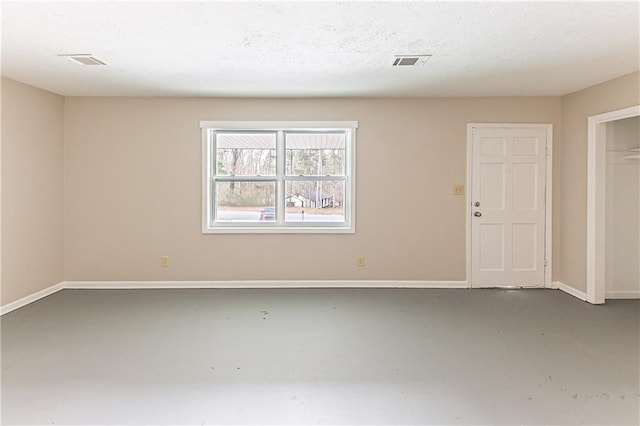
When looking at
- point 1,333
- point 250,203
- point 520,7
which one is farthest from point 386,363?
point 1,333

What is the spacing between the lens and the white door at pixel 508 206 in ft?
14.9

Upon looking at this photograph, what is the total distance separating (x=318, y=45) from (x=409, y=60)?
85 centimetres

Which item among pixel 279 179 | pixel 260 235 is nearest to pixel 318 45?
pixel 279 179

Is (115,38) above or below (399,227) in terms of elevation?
above

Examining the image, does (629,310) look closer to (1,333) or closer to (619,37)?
(619,37)

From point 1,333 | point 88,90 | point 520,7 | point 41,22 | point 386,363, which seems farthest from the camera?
point 88,90

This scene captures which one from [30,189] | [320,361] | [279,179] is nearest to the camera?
[320,361]

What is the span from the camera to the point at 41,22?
241 cm

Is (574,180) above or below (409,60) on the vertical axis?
below

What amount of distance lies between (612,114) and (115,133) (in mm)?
5527

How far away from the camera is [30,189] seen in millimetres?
3996

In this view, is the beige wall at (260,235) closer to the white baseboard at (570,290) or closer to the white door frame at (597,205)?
the white baseboard at (570,290)

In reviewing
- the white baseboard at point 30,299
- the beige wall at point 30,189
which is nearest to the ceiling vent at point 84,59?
the beige wall at point 30,189

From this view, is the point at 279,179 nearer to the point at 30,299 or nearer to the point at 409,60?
the point at 409,60
